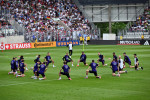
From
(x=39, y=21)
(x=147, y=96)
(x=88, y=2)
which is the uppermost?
(x=88, y=2)

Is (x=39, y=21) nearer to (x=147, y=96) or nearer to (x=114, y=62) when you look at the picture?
(x=114, y=62)

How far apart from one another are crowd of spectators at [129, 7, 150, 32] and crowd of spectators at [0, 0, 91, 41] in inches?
494

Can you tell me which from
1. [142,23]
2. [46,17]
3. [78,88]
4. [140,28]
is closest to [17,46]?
[46,17]

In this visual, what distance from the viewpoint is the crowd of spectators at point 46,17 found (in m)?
69.2

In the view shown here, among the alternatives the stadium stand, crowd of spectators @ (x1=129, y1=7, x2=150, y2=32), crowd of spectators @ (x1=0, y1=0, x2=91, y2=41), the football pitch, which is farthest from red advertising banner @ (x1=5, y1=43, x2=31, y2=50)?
the football pitch

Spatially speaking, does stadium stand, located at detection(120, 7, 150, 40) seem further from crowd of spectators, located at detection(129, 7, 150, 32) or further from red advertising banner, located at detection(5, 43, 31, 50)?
red advertising banner, located at detection(5, 43, 31, 50)

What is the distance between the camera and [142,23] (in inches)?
3209

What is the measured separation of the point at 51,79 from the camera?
23.4m

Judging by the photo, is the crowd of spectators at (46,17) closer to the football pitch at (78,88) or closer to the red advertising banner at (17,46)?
the red advertising banner at (17,46)

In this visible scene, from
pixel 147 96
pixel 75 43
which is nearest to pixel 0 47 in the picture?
pixel 75 43

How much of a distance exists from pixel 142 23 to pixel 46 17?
2533cm

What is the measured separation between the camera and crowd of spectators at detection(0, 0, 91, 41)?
227 ft

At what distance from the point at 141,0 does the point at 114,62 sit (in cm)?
6593

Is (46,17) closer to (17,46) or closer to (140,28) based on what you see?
(17,46)
